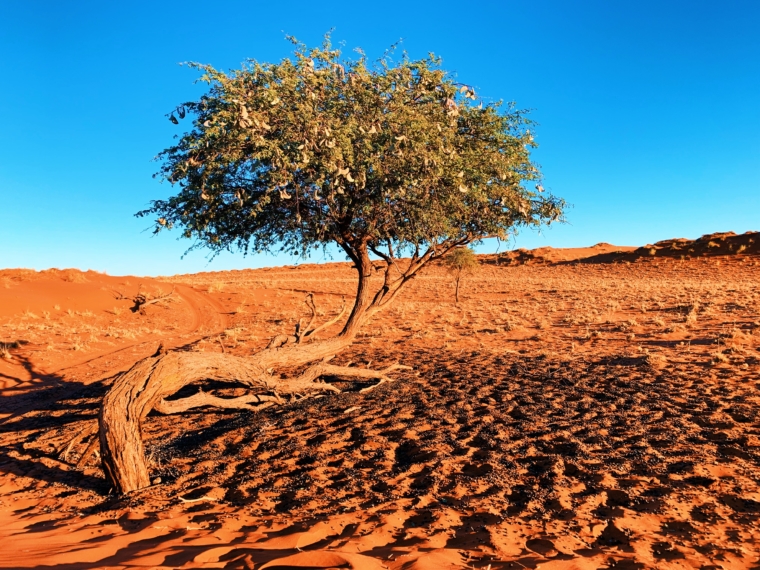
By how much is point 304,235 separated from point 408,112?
3375 millimetres

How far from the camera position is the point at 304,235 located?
9781mm

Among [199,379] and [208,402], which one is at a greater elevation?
[199,379]

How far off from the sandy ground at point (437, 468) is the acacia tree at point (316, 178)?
108 cm

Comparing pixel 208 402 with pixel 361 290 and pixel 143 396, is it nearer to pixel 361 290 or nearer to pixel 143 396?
pixel 143 396

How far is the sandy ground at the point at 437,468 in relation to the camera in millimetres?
4191

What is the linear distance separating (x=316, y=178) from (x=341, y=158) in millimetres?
868

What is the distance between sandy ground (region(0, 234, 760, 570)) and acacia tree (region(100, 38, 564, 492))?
3.55 ft

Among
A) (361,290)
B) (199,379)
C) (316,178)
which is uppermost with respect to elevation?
(316,178)

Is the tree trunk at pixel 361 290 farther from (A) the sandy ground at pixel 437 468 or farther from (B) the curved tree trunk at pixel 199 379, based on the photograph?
(A) the sandy ground at pixel 437 468

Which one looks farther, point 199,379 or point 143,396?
point 199,379

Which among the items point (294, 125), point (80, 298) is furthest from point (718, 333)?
point (80, 298)

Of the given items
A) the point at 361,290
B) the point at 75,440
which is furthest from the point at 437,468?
the point at 75,440

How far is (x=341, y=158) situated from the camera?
275 inches

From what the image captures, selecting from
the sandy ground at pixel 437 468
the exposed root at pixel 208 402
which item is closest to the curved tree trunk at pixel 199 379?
the exposed root at pixel 208 402
